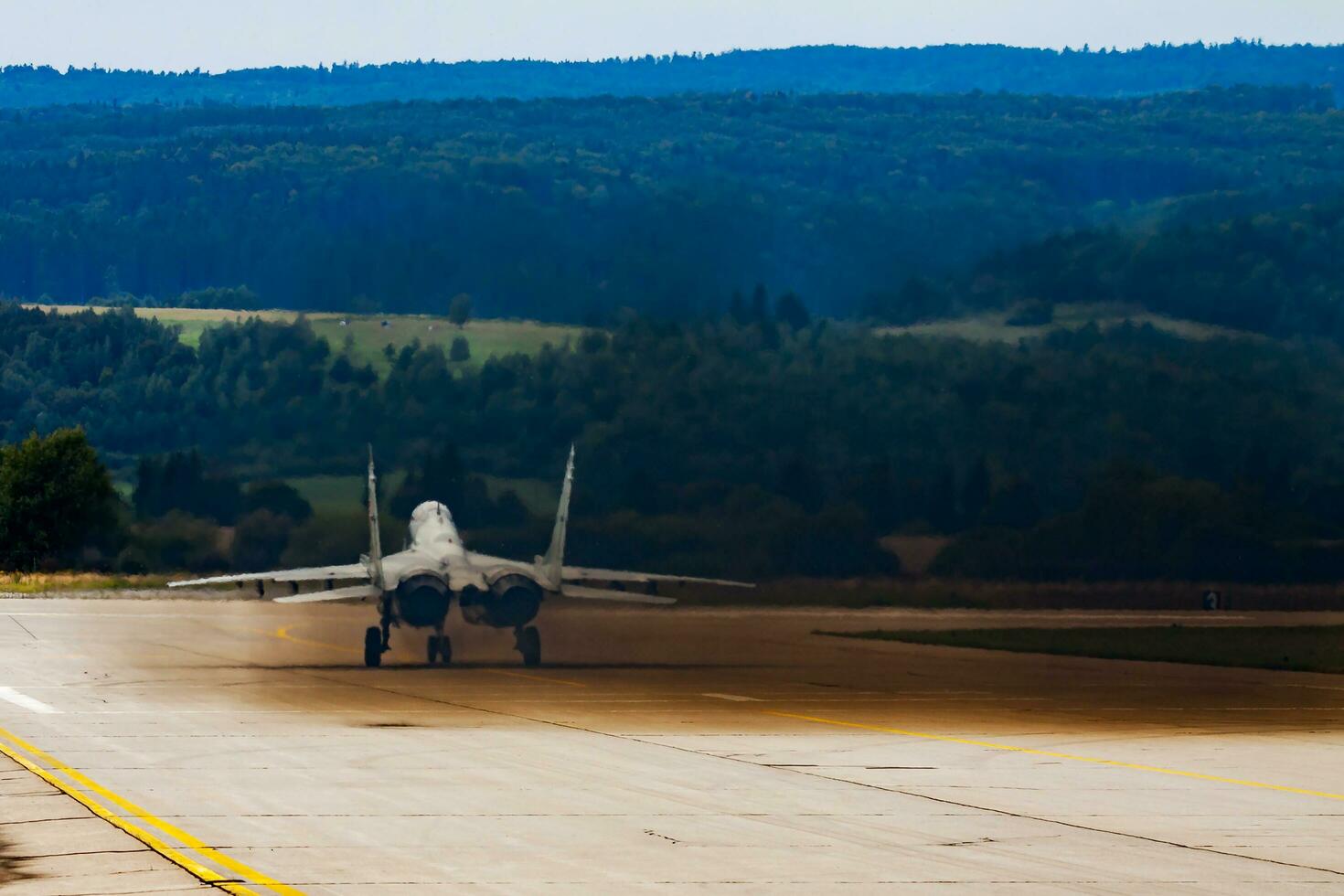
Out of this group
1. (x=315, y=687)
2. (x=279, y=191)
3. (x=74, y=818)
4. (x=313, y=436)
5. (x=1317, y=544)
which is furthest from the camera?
(x=279, y=191)

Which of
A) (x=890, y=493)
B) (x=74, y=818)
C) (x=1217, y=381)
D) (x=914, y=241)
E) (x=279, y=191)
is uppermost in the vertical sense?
(x=279, y=191)

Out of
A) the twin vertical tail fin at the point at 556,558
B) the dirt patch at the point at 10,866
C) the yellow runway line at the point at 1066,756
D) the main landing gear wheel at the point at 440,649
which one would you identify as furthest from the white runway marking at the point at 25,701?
the dirt patch at the point at 10,866

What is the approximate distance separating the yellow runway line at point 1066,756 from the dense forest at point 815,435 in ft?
166

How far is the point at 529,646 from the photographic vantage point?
48.2 metres

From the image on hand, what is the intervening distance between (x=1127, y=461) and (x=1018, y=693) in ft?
184

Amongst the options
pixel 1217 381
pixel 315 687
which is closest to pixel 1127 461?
pixel 1217 381

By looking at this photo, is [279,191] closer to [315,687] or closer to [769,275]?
[769,275]

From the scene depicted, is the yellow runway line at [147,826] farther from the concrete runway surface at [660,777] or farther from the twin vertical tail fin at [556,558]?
the twin vertical tail fin at [556,558]

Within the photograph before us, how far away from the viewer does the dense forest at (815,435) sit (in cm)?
9100

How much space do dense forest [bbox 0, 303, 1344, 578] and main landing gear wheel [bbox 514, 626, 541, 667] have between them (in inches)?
1368

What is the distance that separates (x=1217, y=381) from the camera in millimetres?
96875

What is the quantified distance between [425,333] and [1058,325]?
38286mm

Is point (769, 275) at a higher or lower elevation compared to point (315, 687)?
higher

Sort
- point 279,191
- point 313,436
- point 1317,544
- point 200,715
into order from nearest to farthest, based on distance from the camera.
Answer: point 200,715 < point 1317,544 < point 313,436 < point 279,191
